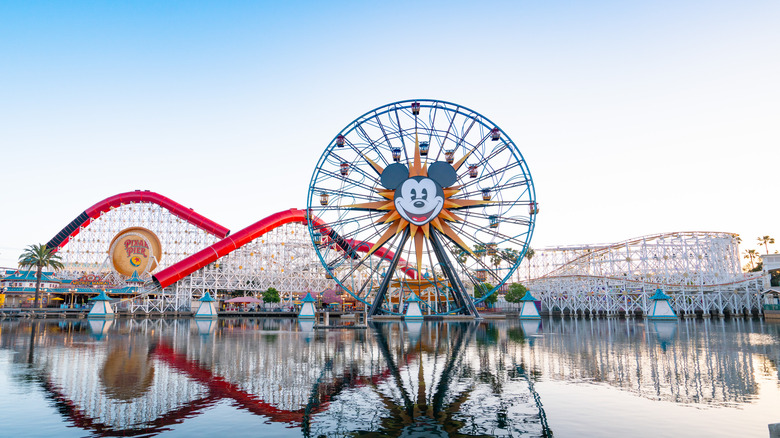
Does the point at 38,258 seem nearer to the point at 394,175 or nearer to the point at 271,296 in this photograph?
the point at 271,296

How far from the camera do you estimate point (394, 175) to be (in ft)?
139

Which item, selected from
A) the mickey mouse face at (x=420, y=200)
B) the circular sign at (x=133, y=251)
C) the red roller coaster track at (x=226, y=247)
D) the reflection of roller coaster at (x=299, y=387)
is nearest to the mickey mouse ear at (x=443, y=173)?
the mickey mouse face at (x=420, y=200)

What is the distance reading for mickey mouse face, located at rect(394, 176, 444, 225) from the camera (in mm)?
41594

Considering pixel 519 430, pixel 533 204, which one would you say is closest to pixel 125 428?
pixel 519 430

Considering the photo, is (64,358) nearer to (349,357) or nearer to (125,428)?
(349,357)

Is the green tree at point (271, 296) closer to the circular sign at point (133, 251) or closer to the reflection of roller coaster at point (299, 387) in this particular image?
the circular sign at point (133, 251)

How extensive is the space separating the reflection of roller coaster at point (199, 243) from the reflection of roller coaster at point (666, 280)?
991 inches

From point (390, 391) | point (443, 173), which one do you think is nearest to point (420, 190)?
point (443, 173)

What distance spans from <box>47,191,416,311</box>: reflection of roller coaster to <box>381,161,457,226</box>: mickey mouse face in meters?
21.1

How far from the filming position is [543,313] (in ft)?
217

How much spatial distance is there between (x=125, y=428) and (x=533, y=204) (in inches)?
1460

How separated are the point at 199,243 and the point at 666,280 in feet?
202

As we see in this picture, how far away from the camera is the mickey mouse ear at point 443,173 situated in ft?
138

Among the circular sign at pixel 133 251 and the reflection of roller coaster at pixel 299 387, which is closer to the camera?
the reflection of roller coaster at pixel 299 387
